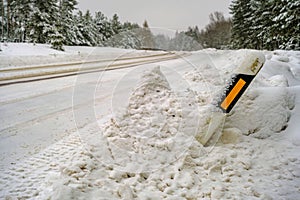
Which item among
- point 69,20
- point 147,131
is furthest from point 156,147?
point 69,20

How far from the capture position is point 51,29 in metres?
20.6

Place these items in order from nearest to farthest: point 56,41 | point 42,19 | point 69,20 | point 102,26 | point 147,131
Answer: point 147,131 → point 56,41 → point 42,19 → point 69,20 → point 102,26

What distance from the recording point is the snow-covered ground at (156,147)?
201 centimetres

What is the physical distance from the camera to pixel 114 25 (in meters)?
29.9

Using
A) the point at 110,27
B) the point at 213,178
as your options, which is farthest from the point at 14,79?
the point at 110,27

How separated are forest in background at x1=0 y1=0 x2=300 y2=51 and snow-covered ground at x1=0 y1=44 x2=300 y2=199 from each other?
7.82 meters

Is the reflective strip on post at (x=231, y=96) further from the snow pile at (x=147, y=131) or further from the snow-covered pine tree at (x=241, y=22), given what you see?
the snow-covered pine tree at (x=241, y=22)

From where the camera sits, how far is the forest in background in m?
15.0

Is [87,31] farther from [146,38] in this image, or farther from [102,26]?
[146,38]

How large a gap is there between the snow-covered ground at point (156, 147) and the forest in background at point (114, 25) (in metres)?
7.82

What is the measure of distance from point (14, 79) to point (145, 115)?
20.6ft

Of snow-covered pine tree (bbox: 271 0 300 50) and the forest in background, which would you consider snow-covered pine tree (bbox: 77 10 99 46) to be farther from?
snow-covered pine tree (bbox: 271 0 300 50)

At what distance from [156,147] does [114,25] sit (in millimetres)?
29730

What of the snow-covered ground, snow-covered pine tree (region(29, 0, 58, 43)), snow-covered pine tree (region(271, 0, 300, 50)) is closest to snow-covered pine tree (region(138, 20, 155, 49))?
the snow-covered ground
